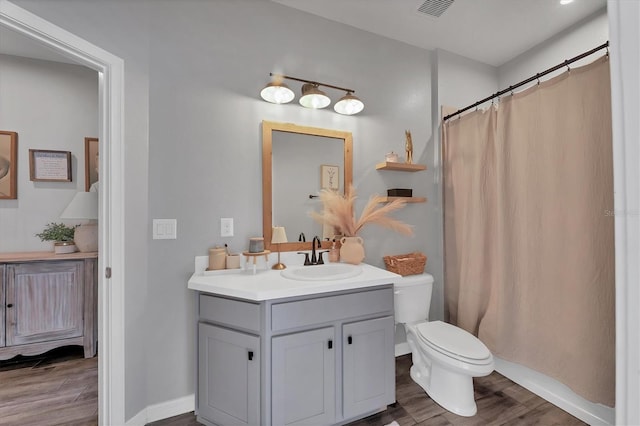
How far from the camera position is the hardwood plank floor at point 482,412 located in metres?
1.56

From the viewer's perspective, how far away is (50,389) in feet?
6.12

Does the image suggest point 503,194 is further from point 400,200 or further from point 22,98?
point 22,98

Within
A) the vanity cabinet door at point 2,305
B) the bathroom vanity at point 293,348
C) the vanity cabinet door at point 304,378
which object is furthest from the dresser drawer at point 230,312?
the vanity cabinet door at point 2,305

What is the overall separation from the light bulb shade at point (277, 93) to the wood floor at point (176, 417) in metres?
2.05

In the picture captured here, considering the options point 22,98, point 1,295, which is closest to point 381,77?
point 22,98

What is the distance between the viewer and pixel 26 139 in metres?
2.37

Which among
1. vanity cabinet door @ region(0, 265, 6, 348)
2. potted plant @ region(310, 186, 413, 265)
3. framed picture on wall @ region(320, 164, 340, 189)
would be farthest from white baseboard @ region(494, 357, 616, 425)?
vanity cabinet door @ region(0, 265, 6, 348)

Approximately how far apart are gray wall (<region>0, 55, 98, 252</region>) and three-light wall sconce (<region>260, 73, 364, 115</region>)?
1.96 metres

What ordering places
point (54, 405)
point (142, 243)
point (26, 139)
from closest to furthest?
point (142, 243), point (54, 405), point (26, 139)

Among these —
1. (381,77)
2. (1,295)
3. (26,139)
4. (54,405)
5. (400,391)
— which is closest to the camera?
(54,405)

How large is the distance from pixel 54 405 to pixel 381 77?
324cm

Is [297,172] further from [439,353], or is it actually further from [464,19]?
[464,19]

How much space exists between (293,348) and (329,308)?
0.87 feet

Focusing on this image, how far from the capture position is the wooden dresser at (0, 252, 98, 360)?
2.06 meters
